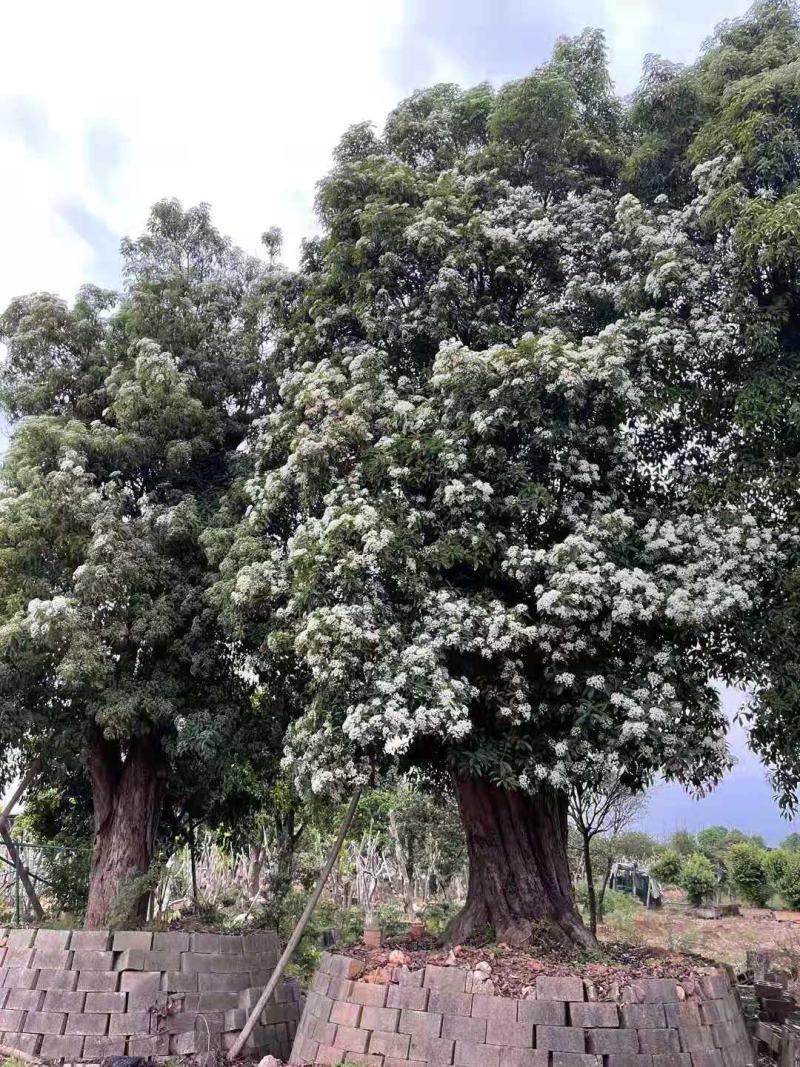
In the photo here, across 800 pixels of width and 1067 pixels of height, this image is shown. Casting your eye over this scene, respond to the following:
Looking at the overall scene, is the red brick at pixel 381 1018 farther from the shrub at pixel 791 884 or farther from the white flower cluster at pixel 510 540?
the shrub at pixel 791 884

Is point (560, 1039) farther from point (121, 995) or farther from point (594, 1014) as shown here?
point (121, 995)

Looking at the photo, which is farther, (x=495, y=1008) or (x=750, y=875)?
(x=750, y=875)

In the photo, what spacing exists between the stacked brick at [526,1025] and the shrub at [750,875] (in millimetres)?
18176

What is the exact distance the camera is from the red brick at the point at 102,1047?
9.95 metres

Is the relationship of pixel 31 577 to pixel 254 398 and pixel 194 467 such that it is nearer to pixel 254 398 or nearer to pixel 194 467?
pixel 194 467

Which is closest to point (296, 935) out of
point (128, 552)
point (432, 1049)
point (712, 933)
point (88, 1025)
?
point (432, 1049)

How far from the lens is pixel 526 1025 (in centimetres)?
802

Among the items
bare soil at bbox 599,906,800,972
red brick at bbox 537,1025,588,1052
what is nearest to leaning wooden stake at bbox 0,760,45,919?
red brick at bbox 537,1025,588,1052

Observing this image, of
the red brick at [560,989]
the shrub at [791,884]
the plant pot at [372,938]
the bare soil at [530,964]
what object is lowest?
the red brick at [560,989]

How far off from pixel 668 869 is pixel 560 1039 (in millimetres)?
21638

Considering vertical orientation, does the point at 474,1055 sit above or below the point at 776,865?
below

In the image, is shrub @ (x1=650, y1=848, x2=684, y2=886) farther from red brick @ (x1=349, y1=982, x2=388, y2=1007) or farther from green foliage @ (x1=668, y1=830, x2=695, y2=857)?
red brick @ (x1=349, y1=982, x2=388, y2=1007)

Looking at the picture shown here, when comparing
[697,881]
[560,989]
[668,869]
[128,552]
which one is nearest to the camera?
[560,989]

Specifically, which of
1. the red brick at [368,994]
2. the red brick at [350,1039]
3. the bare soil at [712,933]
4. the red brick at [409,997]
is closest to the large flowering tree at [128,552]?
the red brick at [368,994]
